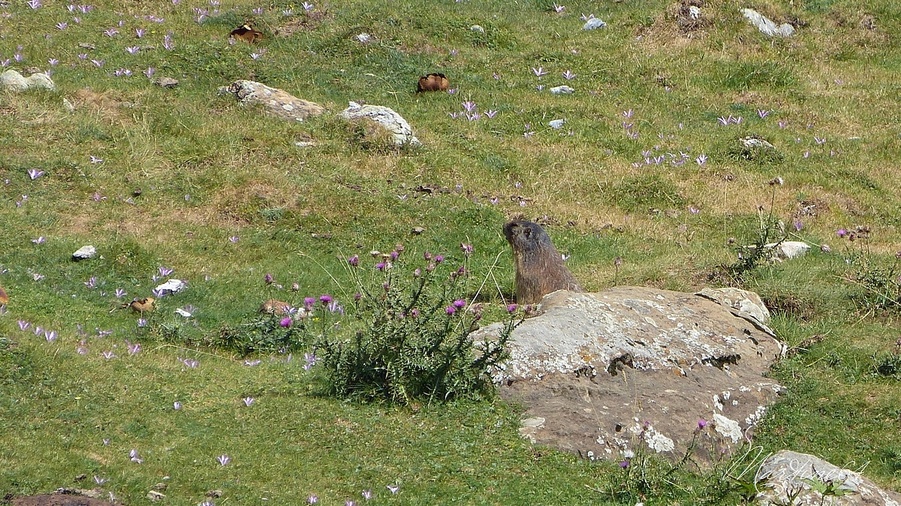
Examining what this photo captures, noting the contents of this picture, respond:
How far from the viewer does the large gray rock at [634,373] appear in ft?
24.4

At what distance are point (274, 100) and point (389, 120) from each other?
5.78 ft

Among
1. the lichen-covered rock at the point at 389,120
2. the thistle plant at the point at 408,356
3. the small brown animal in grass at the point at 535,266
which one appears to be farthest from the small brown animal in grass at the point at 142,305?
the lichen-covered rock at the point at 389,120

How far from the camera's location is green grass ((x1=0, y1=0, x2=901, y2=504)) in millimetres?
6848

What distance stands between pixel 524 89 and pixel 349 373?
9.68 metres

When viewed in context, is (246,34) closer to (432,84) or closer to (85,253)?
(432,84)

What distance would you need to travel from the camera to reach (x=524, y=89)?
1664 cm

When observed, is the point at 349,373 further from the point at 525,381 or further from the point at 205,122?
the point at 205,122

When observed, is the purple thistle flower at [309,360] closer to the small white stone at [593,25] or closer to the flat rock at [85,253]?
the flat rock at [85,253]

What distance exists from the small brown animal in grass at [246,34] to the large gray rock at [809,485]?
40.1 feet

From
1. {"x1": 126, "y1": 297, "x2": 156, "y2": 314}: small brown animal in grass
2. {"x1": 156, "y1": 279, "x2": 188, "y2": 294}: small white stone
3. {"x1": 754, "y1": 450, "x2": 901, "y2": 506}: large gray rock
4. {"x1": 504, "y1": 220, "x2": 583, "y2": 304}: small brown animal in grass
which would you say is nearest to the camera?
{"x1": 754, "y1": 450, "x2": 901, "y2": 506}: large gray rock

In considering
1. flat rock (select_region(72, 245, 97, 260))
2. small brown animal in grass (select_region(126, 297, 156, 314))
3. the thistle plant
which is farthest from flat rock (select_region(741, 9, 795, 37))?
the thistle plant

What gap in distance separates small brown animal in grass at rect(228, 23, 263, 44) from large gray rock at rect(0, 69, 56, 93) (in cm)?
338

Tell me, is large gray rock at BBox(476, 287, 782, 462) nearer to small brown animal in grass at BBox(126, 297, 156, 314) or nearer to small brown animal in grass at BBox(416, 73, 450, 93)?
small brown animal in grass at BBox(126, 297, 156, 314)

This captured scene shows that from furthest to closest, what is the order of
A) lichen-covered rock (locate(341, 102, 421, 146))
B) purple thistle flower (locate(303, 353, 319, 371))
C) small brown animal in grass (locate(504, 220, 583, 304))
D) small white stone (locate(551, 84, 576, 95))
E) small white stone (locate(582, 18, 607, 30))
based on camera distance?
1. small white stone (locate(582, 18, 607, 30))
2. small white stone (locate(551, 84, 576, 95))
3. lichen-covered rock (locate(341, 102, 421, 146))
4. small brown animal in grass (locate(504, 220, 583, 304))
5. purple thistle flower (locate(303, 353, 319, 371))
